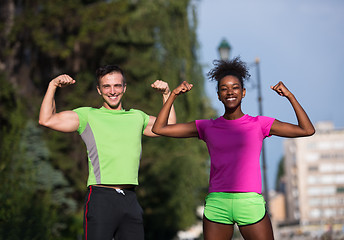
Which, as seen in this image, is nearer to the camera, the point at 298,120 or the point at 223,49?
the point at 298,120

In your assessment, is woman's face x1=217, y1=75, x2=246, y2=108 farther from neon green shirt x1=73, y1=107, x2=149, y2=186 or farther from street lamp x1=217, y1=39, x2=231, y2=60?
street lamp x1=217, y1=39, x2=231, y2=60

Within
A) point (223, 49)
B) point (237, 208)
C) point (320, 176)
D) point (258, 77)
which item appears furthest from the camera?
point (320, 176)

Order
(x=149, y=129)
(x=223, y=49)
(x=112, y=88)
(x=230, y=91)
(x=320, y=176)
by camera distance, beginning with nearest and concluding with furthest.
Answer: (x=230, y=91)
(x=112, y=88)
(x=149, y=129)
(x=223, y=49)
(x=320, y=176)

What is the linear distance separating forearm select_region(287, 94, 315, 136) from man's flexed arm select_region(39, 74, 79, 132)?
1809 mm

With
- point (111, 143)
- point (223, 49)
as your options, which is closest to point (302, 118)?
point (111, 143)

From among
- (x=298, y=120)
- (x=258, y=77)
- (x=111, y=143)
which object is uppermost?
(x=258, y=77)

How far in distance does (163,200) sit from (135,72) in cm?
574

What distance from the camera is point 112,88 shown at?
489 cm

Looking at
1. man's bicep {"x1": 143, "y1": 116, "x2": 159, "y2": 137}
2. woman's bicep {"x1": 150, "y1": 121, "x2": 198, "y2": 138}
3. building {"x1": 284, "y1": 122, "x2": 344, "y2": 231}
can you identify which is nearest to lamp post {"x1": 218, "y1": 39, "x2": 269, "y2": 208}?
man's bicep {"x1": 143, "y1": 116, "x2": 159, "y2": 137}

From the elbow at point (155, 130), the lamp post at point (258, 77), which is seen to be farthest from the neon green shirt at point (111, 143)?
the lamp post at point (258, 77)

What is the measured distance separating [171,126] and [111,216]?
89 cm

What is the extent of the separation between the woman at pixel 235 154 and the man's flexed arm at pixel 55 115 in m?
0.73

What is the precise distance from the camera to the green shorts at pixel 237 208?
14.2ft

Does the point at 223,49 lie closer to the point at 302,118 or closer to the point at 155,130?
the point at 155,130
